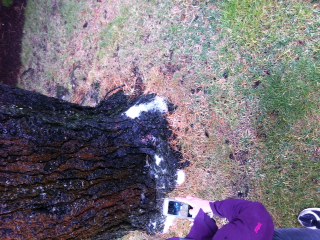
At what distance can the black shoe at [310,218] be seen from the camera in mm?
2844

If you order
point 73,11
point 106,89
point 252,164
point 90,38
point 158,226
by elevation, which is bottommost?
point 158,226

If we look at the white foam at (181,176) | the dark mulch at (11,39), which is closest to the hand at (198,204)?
the white foam at (181,176)

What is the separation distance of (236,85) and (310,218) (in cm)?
113

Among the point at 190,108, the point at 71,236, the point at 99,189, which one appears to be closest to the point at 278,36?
the point at 190,108

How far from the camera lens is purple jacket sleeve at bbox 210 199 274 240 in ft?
6.59

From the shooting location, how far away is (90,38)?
3.82m

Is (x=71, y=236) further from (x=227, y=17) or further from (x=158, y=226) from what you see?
(x=227, y=17)

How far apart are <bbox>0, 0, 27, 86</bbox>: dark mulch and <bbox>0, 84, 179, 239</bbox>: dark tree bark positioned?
1623 mm

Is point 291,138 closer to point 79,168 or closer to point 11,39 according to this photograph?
point 79,168

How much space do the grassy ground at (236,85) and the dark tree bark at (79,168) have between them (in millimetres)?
248

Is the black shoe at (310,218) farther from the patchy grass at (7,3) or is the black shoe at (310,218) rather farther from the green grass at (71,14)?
the patchy grass at (7,3)

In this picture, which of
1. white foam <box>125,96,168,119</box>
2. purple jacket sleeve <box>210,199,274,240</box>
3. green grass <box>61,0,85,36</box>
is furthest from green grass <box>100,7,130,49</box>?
purple jacket sleeve <box>210,199,274,240</box>

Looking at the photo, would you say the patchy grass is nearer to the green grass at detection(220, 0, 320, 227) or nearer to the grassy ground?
the grassy ground

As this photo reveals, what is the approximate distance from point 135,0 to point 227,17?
2.92ft
